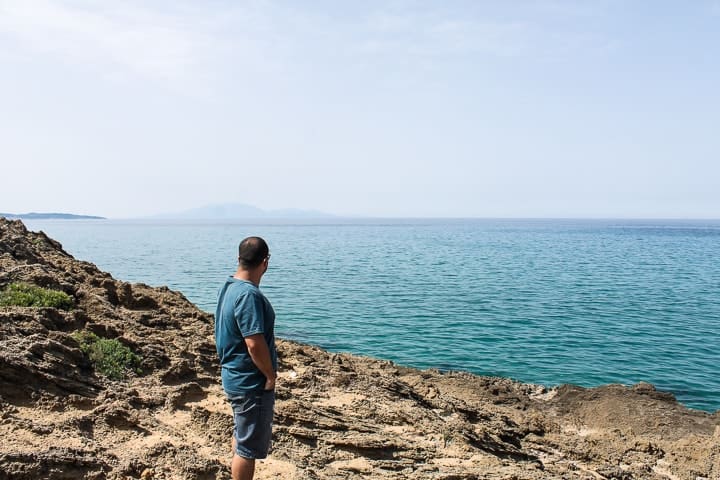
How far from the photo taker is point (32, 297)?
11.4m

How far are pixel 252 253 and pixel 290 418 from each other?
15.3 ft

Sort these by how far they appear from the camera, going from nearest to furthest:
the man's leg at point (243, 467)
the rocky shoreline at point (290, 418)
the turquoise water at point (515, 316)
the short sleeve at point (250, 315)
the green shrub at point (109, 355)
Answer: the short sleeve at point (250, 315) → the man's leg at point (243, 467) → the rocky shoreline at point (290, 418) → the green shrub at point (109, 355) → the turquoise water at point (515, 316)

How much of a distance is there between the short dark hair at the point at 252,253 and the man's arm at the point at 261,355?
80 cm

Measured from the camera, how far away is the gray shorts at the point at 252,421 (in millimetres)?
5473

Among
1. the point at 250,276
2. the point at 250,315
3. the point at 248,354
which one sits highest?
the point at 250,276

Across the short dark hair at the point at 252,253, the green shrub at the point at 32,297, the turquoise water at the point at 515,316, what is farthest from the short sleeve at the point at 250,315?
the turquoise water at the point at 515,316

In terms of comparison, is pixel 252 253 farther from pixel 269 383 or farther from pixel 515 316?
pixel 515 316

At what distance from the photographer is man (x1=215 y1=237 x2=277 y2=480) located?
5.27m

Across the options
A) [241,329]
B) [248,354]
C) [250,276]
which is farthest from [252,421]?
[250,276]

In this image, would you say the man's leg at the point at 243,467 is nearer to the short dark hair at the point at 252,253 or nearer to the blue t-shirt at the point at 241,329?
the blue t-shirt at the point at 241,329

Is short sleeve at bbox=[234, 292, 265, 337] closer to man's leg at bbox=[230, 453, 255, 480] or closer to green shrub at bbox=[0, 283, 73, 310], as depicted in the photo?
man's leg at bbox=[230, 453, 255, 480]

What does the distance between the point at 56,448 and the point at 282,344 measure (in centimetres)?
968

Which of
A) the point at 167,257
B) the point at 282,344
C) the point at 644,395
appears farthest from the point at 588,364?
the point at 167,257

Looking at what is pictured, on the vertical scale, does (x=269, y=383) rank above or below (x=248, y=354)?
below
